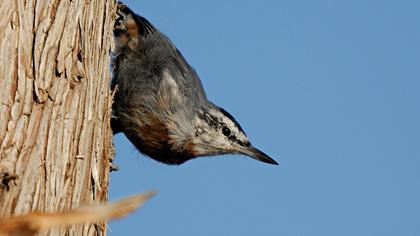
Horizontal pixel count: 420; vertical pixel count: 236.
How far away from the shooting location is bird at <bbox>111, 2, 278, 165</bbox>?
529 centimetres

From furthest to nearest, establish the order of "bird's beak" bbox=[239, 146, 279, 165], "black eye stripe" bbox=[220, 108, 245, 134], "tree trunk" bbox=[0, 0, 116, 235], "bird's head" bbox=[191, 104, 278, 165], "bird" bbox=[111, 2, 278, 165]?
"bird's beak" bbox=[239, 146, 279, 165]
"black eye stripe" bbox=[220, 108, 245, 134]
"bird's head" bbox=[191, 104, 278, 165]
"bird" bbox=[111, 2, 278, 165]
"tree trunk" bbox=[0, 0, 116, 235]

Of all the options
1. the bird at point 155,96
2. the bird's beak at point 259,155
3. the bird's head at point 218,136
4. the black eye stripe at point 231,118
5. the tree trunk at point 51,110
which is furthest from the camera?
the bird's beak at point 259,155

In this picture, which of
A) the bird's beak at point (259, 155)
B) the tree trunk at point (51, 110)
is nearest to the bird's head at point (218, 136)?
the bird's beak at point (259, 155)

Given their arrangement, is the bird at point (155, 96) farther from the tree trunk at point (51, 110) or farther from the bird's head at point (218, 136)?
the tree trunk at point (51, 110)

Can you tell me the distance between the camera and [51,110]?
2.99 meters

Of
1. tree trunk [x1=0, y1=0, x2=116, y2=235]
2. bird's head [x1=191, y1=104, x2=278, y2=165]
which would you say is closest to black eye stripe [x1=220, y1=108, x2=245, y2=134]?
bird's head [x1=191, y1=104, x2=278, y2=165]

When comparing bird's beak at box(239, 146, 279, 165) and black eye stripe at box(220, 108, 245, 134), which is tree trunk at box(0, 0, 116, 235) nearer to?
black eye stripe at box(220, 108, 245, 134)

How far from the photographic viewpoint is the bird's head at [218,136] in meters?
5.81

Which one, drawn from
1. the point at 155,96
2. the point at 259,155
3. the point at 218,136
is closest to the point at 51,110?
the point at 155,96

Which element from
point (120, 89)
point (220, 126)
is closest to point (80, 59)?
point (120, 89)

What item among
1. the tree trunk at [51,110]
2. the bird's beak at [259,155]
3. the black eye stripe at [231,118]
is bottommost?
the tree trunk at [51,110]

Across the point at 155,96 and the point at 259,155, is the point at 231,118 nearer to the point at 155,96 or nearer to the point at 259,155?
the point at 259,155

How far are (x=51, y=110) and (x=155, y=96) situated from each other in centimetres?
235

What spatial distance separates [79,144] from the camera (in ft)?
10.2
